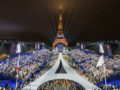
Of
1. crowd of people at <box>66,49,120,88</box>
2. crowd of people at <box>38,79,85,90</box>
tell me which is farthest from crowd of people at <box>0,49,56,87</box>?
crowd of people at <box>66,49,120,88</box>

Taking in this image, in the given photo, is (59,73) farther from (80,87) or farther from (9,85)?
(9,85)

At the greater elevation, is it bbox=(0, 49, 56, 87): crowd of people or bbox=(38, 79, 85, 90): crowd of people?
bbox=(0, 49, 56, 87): crowd of people

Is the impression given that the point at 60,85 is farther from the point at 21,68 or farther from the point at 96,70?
the point at 21,68

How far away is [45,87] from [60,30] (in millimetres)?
53610

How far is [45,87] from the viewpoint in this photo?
11547 mm

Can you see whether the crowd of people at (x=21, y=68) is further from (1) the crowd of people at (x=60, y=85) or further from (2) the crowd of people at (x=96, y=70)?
(2) the crowd of people at (x=96, y=70)

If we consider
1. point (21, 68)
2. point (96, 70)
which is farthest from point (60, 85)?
point (21, 68)

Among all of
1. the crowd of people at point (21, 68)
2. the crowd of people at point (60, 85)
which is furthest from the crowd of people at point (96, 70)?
the crowd of people at point (21, 68)

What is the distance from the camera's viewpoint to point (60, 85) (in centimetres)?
1212

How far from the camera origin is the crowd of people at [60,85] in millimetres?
11363

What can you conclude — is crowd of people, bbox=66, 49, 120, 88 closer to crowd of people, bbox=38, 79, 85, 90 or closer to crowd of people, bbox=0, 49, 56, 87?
crowd of people, bbox=38, 79, 85, 90

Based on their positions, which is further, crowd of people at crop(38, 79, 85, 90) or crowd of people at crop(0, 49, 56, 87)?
crowd of people at crop(0, 49, 56, 87)

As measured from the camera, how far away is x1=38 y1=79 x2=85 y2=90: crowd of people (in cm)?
1136

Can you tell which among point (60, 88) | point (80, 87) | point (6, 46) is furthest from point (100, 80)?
point (6, 46)
